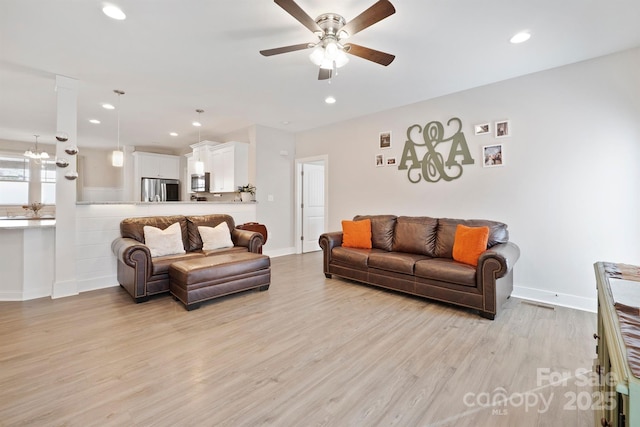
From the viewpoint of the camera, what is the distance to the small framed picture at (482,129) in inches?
145

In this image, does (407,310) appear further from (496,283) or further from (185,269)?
(185,269)

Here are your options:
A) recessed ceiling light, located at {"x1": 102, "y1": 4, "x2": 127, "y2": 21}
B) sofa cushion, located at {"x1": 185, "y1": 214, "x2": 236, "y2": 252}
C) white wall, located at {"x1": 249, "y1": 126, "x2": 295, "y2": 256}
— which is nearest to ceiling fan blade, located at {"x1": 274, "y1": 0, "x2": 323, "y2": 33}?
recessed ceiling light, located at {"x1": 102, "y1": 4, "x2": 127, "y2": 21}

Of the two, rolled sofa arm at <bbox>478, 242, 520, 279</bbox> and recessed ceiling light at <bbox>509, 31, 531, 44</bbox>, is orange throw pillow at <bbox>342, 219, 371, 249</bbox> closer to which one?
rolled sofa arm at <bbox>478, 242, 520, 279</bbox>

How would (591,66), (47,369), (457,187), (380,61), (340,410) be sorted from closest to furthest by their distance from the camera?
A: (340,410)
(47,369)
(380,61)
(591,66)
(457,187)

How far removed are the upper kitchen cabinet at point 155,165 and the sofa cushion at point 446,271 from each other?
740 centimetres

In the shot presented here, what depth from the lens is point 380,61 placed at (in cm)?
240

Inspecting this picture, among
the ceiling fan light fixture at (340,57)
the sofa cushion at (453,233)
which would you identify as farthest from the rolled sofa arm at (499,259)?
the ceiling fan light fixture at (340,57)

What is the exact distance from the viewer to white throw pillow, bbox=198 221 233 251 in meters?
4.14

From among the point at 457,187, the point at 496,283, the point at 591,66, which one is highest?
the point at 591,66

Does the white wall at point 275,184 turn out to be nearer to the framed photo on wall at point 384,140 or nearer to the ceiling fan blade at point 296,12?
the framed photo on wall at point 384,140

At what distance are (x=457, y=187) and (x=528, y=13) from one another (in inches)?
84.2

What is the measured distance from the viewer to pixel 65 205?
3453 mm

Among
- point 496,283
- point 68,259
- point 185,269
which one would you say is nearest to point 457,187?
point 496,283

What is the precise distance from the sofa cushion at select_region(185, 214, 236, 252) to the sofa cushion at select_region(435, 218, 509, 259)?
10.6 ft
